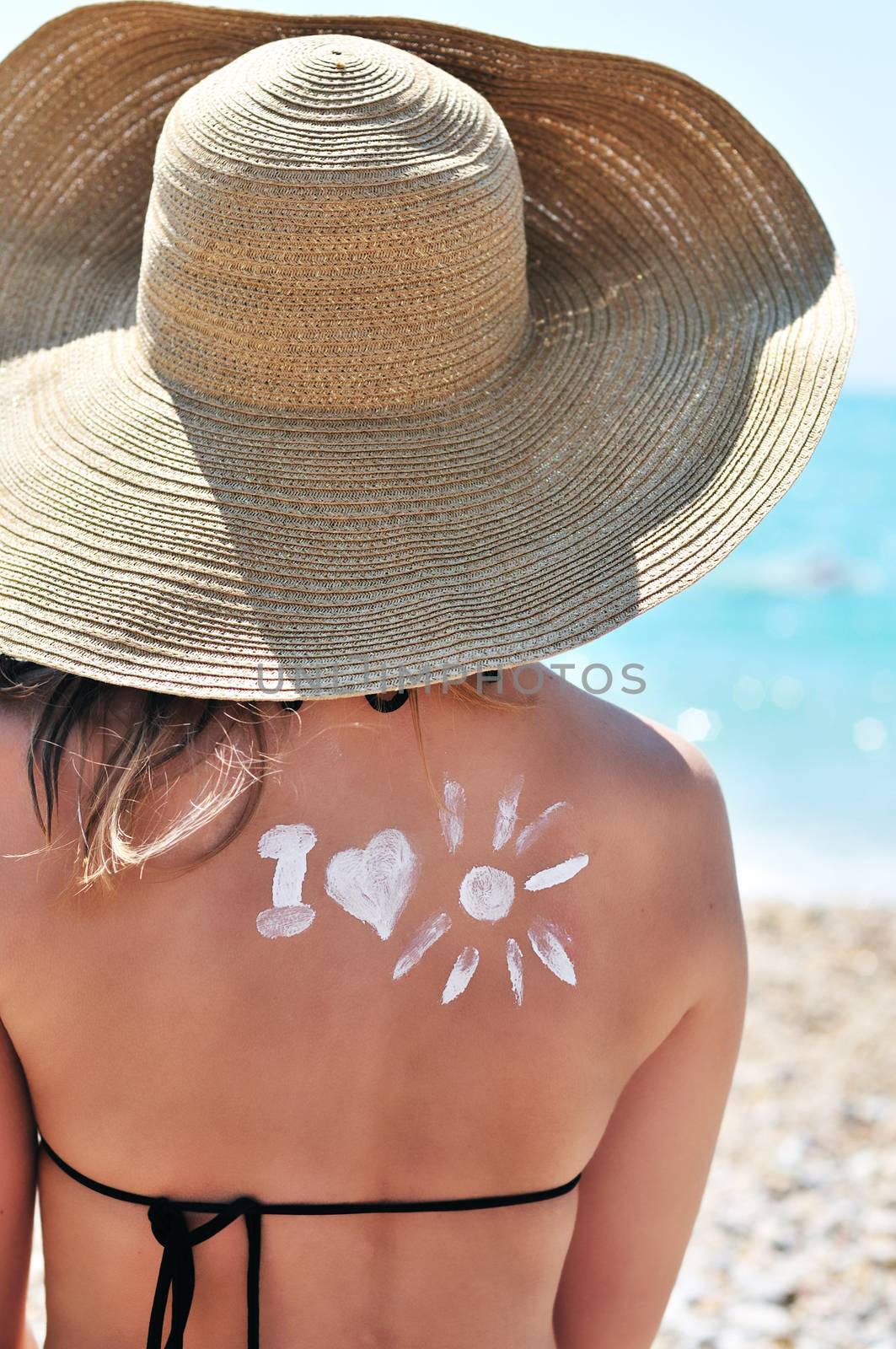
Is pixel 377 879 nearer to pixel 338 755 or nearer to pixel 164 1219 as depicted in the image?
pixel 338 755

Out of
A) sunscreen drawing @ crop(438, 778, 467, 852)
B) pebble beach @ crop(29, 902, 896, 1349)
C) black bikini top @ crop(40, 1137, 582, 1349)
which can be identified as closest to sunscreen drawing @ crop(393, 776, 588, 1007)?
sunscreen drawing @ crop(438, 778, 467, 852)

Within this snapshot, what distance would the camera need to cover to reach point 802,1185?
3535 millimetres

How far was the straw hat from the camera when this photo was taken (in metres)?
1.08

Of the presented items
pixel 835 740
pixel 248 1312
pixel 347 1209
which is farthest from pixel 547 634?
pixel 835 740

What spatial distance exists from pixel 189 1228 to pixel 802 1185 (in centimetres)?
293

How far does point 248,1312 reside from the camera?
1159mm

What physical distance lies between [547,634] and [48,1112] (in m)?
0.67

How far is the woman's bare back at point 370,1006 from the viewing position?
1085mm

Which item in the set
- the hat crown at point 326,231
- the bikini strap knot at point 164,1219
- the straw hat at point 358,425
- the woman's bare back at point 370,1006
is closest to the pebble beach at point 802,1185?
the woman's bare back at point 370,1006

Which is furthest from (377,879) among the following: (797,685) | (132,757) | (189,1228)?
(797,685)

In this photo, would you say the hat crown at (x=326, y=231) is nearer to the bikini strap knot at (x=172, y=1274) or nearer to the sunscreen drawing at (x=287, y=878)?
the sunscreen drawing at (x=287, y=878)

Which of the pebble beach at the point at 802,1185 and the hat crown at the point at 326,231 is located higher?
the hat crown at the point at 326,231

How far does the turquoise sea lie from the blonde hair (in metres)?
3.74

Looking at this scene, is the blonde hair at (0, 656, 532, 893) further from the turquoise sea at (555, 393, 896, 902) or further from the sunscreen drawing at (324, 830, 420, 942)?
the turquoise sea at (555, 393, 896, 902)
